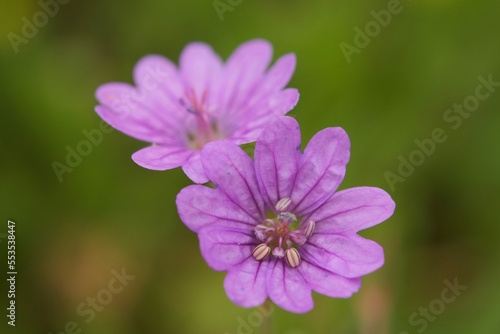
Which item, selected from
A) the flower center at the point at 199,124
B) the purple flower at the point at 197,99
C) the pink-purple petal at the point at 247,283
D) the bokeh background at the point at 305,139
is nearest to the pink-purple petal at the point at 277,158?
the purple flower at the point at 197,99

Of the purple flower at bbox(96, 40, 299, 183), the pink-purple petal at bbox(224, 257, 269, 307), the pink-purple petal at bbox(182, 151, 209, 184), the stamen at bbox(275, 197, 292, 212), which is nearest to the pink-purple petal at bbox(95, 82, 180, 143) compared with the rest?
the purple flower at bbox(96, 40, 299, 183)

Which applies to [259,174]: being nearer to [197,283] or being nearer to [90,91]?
[197,283]

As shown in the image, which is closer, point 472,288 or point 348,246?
point 348,246

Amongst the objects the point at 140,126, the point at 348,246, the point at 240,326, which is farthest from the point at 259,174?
the point at 240,326

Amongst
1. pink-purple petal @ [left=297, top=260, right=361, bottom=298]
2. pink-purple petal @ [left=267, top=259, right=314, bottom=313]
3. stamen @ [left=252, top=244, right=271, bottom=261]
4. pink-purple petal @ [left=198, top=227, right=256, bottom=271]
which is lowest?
pink-purple petal @ [left=297, top=260, right=361, bottom=298]

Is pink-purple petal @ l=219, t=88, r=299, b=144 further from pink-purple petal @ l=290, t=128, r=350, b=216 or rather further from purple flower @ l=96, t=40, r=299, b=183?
pink-purple petal @ l=290, t=128, r=350, b=216

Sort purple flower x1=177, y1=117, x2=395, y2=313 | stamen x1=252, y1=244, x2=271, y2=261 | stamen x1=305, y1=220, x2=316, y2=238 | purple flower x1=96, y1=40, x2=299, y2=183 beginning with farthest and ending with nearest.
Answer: purple flower x1=96, y1=40, x2=299, y2=183, stamen x1=305, y1=220, x2=316, y2=238, stamen x1=252, y1=244, x2=271, y2=261, purple flower x1=177, y1=117, x2=395, y2=313
